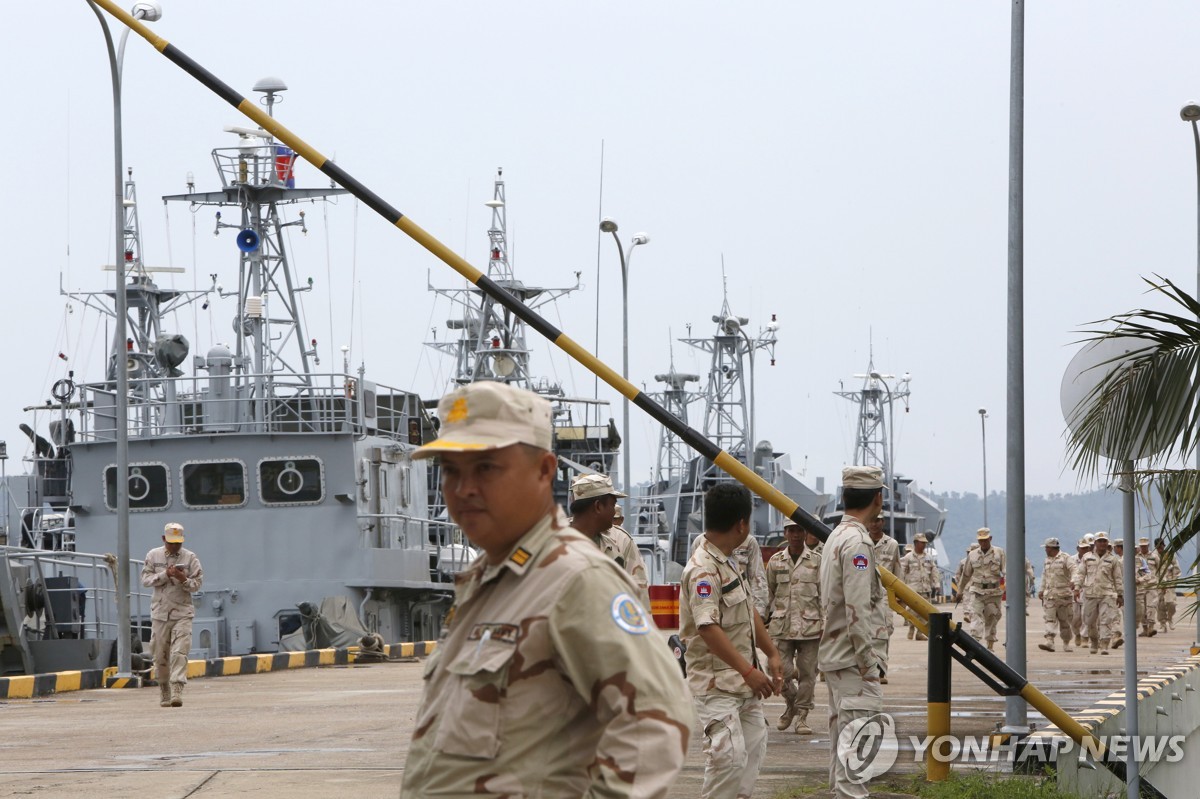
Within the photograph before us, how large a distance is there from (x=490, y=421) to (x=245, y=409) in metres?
Answer: 26.9

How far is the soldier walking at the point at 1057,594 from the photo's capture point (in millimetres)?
25094

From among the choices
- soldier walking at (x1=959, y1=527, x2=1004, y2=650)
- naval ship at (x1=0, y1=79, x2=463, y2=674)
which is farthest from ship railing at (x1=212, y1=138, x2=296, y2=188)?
soldier walking at (x1=959, y1=527, x2=1004, y2=650)

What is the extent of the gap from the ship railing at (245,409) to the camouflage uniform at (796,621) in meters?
15.4

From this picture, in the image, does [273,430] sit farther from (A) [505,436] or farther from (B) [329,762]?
(A) [505,436]

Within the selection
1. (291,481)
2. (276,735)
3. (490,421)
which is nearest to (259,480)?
(291,481)

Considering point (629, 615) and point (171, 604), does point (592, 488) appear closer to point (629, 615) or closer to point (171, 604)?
point (629, 615)

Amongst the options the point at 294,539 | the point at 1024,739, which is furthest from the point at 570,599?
the point at 294,539

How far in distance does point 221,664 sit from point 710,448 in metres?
17.0

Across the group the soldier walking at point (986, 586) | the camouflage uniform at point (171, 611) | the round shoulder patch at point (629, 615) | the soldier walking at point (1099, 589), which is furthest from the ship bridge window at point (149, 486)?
the round shoulder patch at point (629, 615)

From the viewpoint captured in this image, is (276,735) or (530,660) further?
(276,735)

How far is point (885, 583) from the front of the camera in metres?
8.23

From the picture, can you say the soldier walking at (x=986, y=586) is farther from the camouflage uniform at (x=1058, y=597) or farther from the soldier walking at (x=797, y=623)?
the soldier walking at (x=797, y=623)

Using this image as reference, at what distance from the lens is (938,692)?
855 centimetres

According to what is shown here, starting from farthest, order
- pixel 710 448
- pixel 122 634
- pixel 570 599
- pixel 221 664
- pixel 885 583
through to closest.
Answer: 1. pixel 221 664
2. pixel 122 634
3. pixel 885 583
4. pixel 710 448
5. pixel 570 599
